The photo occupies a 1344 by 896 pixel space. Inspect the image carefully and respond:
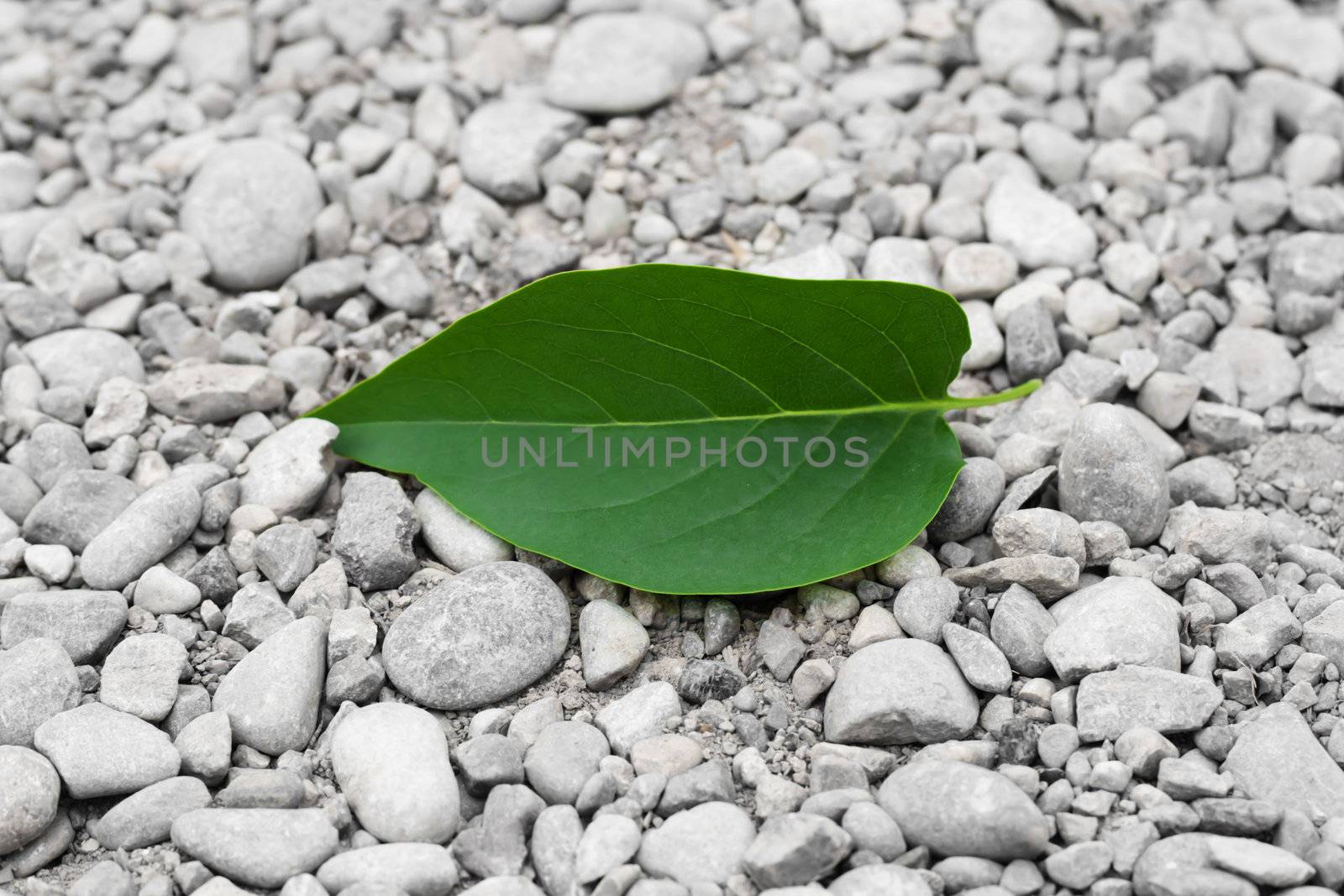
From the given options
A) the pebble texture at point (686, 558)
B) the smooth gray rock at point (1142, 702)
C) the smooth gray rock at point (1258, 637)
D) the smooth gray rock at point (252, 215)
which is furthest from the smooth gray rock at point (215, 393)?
the smooth gray rock at point (1258, 637)

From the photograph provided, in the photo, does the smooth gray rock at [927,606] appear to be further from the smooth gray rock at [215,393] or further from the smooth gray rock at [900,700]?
the smooth gray rock at [215,393]

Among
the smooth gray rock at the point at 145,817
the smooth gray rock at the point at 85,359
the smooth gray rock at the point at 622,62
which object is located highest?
the smooth gray rock at the point at 622,62

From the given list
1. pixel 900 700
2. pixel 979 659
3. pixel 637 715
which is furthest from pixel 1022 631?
pixel 637 715

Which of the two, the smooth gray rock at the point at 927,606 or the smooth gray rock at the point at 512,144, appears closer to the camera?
the smooth gray rock at the point at 927,606

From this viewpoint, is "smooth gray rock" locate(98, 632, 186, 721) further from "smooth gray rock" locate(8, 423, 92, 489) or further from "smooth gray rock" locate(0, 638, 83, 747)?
"smooth gray rock" locate(8, 423, 92, 489)

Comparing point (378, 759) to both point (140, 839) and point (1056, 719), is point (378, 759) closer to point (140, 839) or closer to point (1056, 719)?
point (140, 839)

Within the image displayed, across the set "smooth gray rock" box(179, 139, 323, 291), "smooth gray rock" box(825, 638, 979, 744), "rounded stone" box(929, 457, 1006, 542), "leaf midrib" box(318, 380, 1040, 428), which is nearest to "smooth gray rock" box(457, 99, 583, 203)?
"smooth gray rock" box(179, 139, 323, 291)

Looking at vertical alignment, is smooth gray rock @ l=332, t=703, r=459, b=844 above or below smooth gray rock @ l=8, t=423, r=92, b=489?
below
